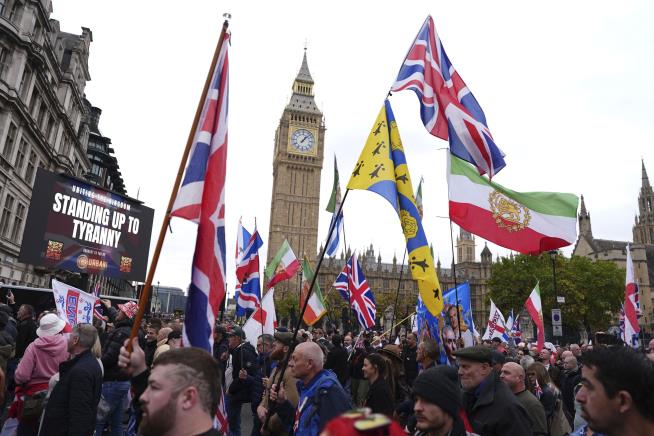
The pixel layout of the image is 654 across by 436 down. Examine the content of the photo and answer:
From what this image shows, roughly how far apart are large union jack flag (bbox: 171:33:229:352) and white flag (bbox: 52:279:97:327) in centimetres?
643

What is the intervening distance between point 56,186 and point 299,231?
82.2 meters

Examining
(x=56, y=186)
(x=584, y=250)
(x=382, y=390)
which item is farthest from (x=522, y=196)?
(x=584, y=250)

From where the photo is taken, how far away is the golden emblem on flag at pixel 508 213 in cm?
594

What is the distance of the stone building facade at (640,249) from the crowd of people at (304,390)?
73.6 meters

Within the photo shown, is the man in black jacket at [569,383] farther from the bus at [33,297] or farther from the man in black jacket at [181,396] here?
the bus at [33,297]

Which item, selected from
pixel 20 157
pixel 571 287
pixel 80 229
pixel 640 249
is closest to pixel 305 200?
pixel 571 287

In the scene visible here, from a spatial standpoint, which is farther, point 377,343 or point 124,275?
point 124,275

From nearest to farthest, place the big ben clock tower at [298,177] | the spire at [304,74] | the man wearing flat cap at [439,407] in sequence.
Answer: the man wearing flat cap at [439,407], the big ben clock tower at [298,177], the spire at [304,74]

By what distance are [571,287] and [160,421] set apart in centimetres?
5729

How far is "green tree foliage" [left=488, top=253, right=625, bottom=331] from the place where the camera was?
5219cm

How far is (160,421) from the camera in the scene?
2.18m

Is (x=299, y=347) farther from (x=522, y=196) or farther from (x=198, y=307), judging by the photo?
(x=522, y=196)

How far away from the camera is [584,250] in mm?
82438

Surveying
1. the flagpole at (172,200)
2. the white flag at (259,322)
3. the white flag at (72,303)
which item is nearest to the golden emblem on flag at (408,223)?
the flagpole at (172,200)
